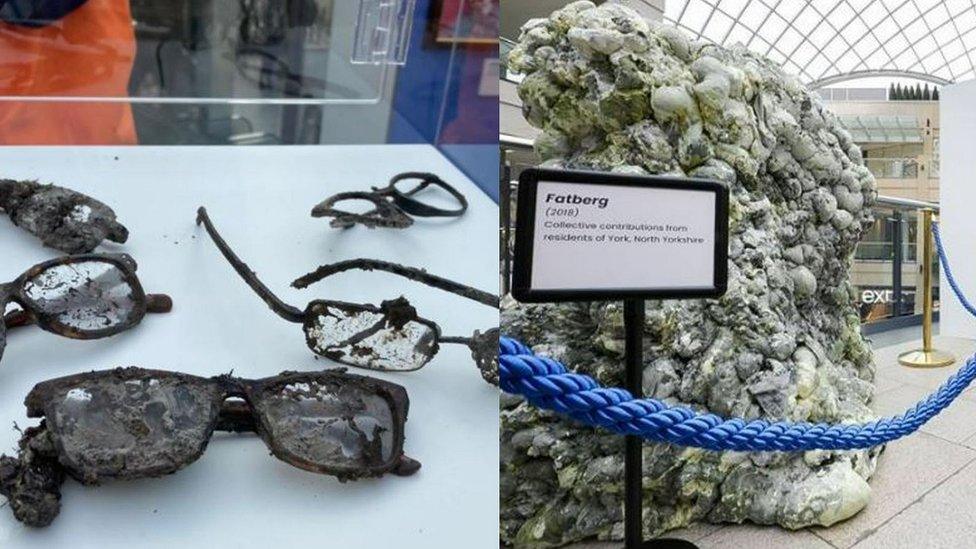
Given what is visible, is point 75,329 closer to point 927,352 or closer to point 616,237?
point 616,237

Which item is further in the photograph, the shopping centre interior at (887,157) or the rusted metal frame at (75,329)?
the shopping centre interior at (887,157)

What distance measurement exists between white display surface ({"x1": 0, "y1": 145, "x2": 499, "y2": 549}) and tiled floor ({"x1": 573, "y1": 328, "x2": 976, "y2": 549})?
0.71 metres

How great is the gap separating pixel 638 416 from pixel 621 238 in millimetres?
192

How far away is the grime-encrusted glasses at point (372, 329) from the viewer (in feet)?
1.82

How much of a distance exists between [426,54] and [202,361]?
0.34 metres

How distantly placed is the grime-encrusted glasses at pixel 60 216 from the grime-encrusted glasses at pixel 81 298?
0.05ft

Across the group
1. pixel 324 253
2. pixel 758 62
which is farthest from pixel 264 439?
pixel 758 62

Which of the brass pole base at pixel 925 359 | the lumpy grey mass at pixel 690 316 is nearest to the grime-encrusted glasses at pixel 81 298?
the lumpy grey mass at pixel 690 316

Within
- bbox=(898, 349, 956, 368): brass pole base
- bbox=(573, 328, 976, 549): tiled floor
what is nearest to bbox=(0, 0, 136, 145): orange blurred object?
bbox=(573, 328, 976, 549): tiled floor

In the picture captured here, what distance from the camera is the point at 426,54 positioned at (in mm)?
634

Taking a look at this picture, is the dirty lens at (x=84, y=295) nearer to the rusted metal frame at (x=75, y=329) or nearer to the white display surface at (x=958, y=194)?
the rusted metal frame at (x=75, y=329)

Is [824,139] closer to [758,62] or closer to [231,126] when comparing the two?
[758,62]

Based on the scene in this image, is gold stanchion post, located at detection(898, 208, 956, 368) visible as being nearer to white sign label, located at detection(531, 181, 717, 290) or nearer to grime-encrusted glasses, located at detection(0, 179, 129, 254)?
white sign label, located at detection(531, 181, 717, 290)

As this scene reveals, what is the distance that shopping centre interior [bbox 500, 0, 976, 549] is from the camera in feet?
3.97
